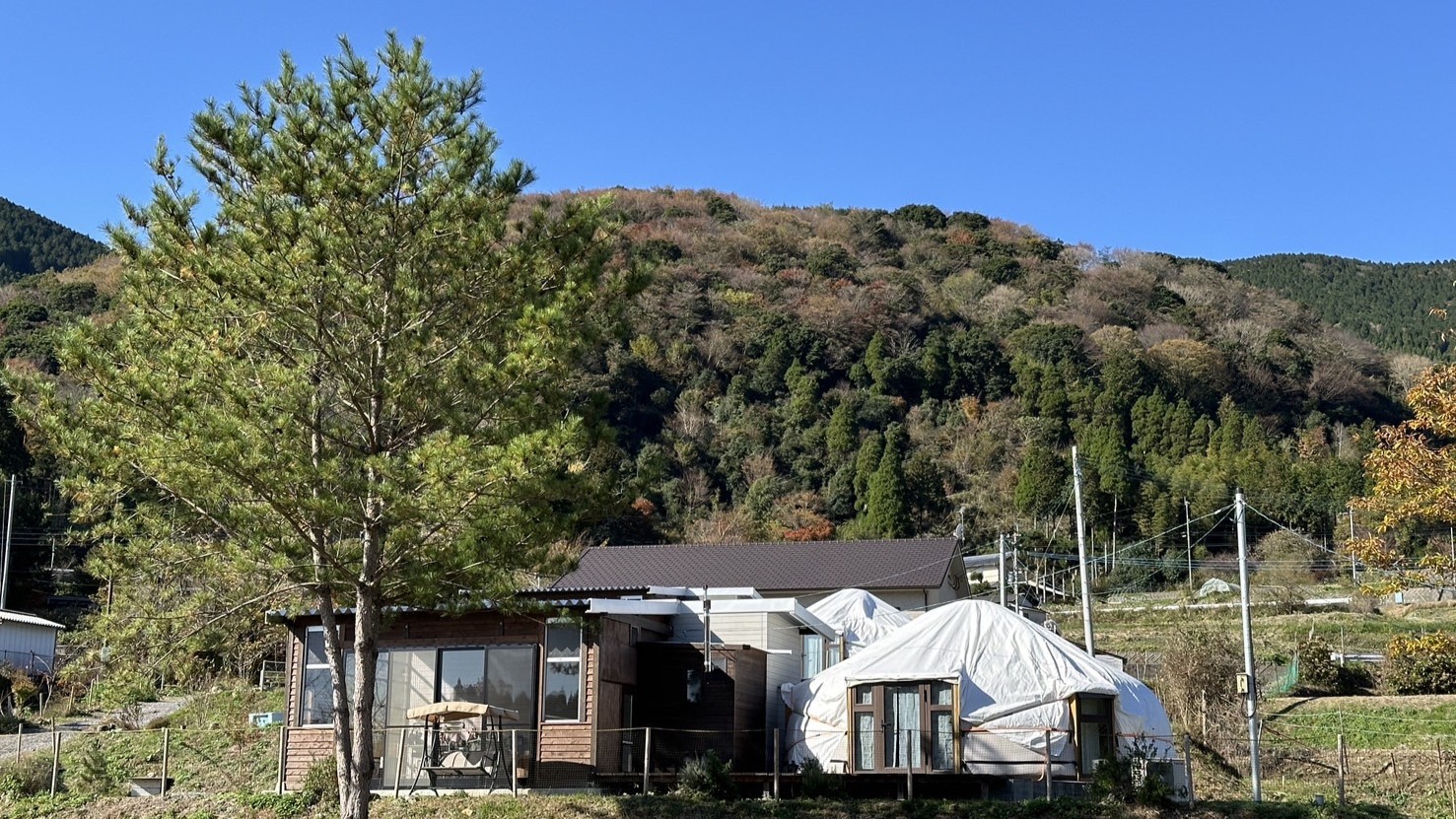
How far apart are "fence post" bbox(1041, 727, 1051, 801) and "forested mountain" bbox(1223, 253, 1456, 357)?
7785 cm

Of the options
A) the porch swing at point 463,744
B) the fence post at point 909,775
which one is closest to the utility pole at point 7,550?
the porch swing at point 463,744

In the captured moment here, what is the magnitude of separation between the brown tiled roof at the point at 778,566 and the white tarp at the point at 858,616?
6783mm

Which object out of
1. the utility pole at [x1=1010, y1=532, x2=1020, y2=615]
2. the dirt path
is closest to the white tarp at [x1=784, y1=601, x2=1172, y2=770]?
the utility pole at [x1=1010, y1=532, x2=1020, y2=615]

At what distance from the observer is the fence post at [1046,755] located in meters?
18.9

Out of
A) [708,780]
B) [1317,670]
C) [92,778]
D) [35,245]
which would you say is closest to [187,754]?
[92,778]

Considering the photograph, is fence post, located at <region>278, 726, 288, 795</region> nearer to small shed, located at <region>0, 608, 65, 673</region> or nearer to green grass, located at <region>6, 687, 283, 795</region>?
green grass, located at <region>6, 687, 283, 795</region>

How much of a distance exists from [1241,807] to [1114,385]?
52295mm

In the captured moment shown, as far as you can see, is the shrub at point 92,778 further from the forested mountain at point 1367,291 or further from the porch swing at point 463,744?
the forested mountain at point 1367,291

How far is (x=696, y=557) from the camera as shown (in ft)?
125

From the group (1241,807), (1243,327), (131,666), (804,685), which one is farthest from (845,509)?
(131,666)

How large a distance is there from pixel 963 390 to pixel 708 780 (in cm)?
5447

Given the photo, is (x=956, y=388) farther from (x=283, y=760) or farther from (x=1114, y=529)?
(x=283, y=760)

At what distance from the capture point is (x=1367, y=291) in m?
109

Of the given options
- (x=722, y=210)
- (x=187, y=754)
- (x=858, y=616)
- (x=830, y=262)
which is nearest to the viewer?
(x=187, y=754)
